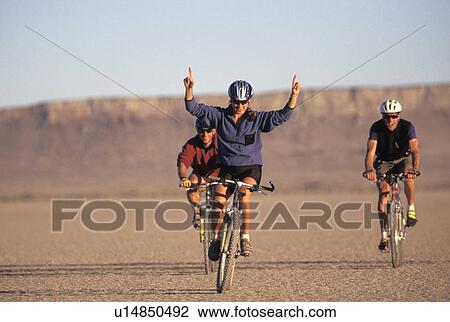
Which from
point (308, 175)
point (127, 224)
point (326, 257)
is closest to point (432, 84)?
point (308, 175)

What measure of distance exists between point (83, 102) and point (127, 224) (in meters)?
104

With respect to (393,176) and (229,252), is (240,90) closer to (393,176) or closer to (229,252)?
(229,252)

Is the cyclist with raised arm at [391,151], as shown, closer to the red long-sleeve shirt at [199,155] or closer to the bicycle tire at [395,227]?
the bicycle tire at [395,227]

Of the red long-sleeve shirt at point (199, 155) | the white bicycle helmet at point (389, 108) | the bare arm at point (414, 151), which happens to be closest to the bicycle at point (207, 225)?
the red long-sleeve shirt at point (199, 155)

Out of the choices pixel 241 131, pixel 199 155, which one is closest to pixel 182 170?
pixel 199 155

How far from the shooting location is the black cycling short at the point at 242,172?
12219mm

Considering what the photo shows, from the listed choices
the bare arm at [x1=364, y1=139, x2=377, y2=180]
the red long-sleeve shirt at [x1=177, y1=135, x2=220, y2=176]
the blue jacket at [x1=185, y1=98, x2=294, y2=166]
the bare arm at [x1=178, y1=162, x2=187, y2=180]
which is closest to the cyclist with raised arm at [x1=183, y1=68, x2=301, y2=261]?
the blue jacket at [x1=185, y1=98, x2=294, y2=166]

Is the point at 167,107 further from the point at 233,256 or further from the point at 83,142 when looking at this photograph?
the point at 233,256

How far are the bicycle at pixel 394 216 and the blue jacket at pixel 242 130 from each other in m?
2.60

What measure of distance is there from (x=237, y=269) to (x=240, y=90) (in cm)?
388

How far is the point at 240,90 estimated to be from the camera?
12.0 meters

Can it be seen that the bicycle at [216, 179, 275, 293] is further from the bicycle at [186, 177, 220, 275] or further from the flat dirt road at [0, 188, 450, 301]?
the bicycle at [186, 177, 220, 275]

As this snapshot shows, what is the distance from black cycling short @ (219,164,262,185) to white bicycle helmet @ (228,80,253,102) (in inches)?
30.3

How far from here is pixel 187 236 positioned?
25.4 metres
